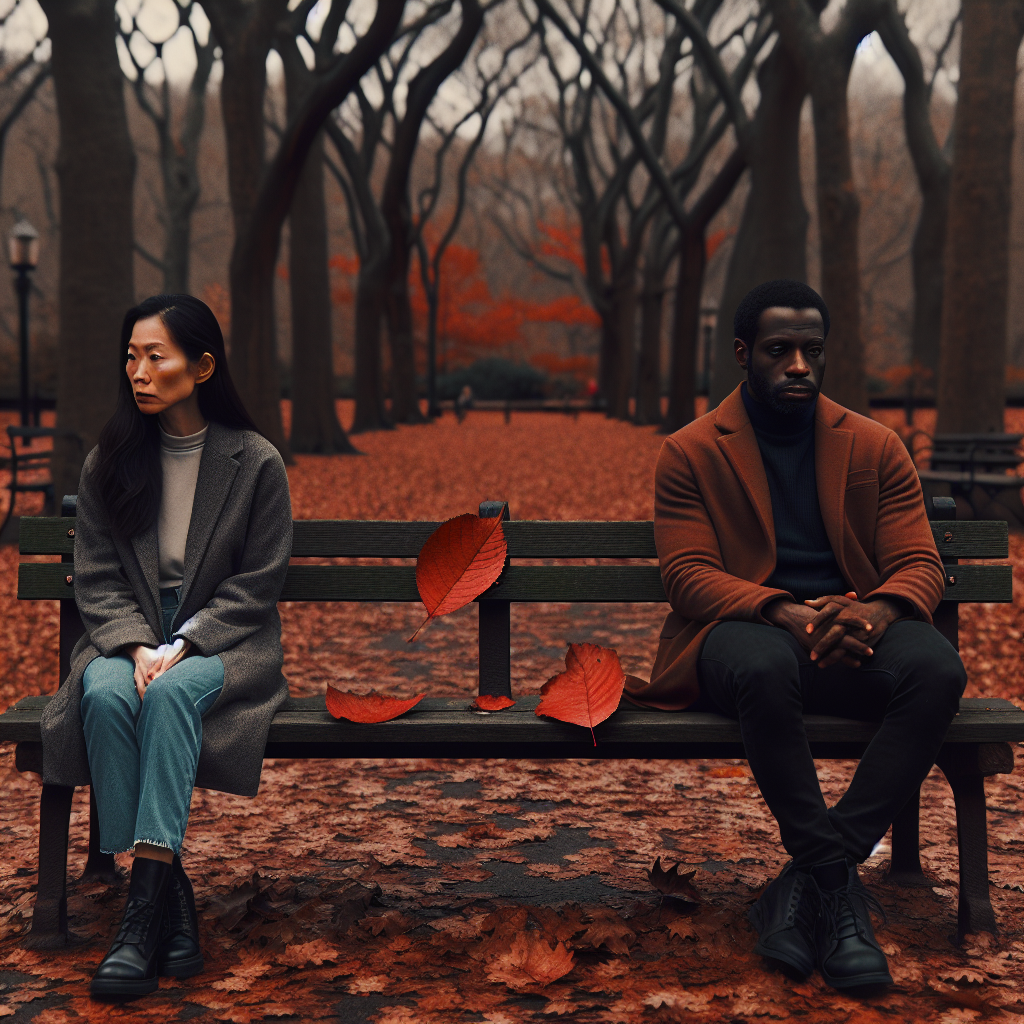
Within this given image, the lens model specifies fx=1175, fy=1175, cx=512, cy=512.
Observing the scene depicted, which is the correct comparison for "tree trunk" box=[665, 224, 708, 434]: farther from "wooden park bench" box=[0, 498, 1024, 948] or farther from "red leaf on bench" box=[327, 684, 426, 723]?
"red leaf on bench" box=[327, 684, 426, 723]

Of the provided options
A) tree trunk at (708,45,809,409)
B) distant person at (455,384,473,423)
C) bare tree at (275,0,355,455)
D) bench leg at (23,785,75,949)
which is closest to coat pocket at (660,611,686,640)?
bench leg at (23,785,75,949)

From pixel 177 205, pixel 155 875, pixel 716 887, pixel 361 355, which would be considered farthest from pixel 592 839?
pixel 177 205

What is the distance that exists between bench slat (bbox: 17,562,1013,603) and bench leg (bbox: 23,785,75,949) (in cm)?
59

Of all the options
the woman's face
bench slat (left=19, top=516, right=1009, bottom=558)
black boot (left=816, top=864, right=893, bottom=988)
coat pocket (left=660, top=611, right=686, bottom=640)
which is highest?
the woman's face

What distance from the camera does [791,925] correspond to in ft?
8.91

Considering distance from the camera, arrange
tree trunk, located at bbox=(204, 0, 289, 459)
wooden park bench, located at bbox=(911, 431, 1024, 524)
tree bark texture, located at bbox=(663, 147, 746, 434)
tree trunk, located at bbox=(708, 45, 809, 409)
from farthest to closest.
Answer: tree bark texture, located at bbox=(663, 147, 746, 434), tree trunk, located at bbox=(708, 45, 809, 409), tree trunk, located at bbox=(204, 0, 289, 459), wooden park bench, located at bbox=(911, 431, 1024, 524)

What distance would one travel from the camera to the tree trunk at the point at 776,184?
14234 millimetres

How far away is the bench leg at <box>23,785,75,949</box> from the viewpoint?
2924 millimetres

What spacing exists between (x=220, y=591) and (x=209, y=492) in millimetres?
263

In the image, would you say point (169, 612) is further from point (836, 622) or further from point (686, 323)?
point (686, 323)

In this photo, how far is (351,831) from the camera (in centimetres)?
382

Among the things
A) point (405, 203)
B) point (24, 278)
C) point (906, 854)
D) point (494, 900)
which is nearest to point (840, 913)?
point (906, 854)

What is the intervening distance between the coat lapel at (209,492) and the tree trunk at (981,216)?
8890 millimetres

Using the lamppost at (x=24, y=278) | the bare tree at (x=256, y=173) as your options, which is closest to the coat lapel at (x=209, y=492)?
the bare tree at (x=256, y=173)
